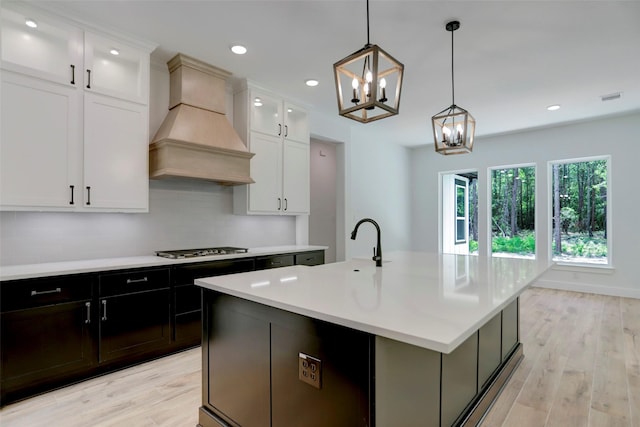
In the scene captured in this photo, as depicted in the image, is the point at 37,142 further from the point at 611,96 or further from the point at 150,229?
the point at 611,96

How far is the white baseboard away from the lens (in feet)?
17.0

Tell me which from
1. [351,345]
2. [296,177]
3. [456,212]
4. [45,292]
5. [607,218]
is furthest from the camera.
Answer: [456,212]

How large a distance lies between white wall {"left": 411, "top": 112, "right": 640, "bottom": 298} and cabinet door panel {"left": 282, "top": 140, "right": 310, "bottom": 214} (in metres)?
3.71

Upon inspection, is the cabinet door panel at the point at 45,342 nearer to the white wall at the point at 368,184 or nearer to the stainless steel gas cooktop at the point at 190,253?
the stainless steel gas cooktop at the point at 190,253

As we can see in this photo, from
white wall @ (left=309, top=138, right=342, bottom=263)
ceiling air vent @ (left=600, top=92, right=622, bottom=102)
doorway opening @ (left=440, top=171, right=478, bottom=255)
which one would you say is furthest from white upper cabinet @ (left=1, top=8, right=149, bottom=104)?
doorway opening @ (left=440, top=171, right=478, bottom=255)

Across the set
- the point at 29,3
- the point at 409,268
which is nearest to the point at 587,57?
the point at 409,268

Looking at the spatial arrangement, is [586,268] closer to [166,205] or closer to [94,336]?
[166,205]

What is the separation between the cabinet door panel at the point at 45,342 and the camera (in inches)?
87.0

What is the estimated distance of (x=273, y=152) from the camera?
419 centimetres

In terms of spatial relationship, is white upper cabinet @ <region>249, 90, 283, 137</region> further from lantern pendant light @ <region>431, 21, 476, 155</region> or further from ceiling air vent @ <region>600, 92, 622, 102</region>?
ceiling air vent @ <region>600, 92, 622, 102</region>

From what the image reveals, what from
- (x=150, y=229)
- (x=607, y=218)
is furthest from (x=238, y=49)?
(x=607, y=218)

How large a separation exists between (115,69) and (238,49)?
114cm

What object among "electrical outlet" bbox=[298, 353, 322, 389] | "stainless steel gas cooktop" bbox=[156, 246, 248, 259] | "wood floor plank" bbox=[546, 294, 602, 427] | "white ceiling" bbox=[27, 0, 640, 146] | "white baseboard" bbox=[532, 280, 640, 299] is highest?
"white ceiling" bbox=[27, 0, 640, 146]

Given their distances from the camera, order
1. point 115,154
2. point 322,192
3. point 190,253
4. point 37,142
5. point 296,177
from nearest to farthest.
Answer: point 37,142
point 115,154
point 190,253
point 296,177
point 322,192
